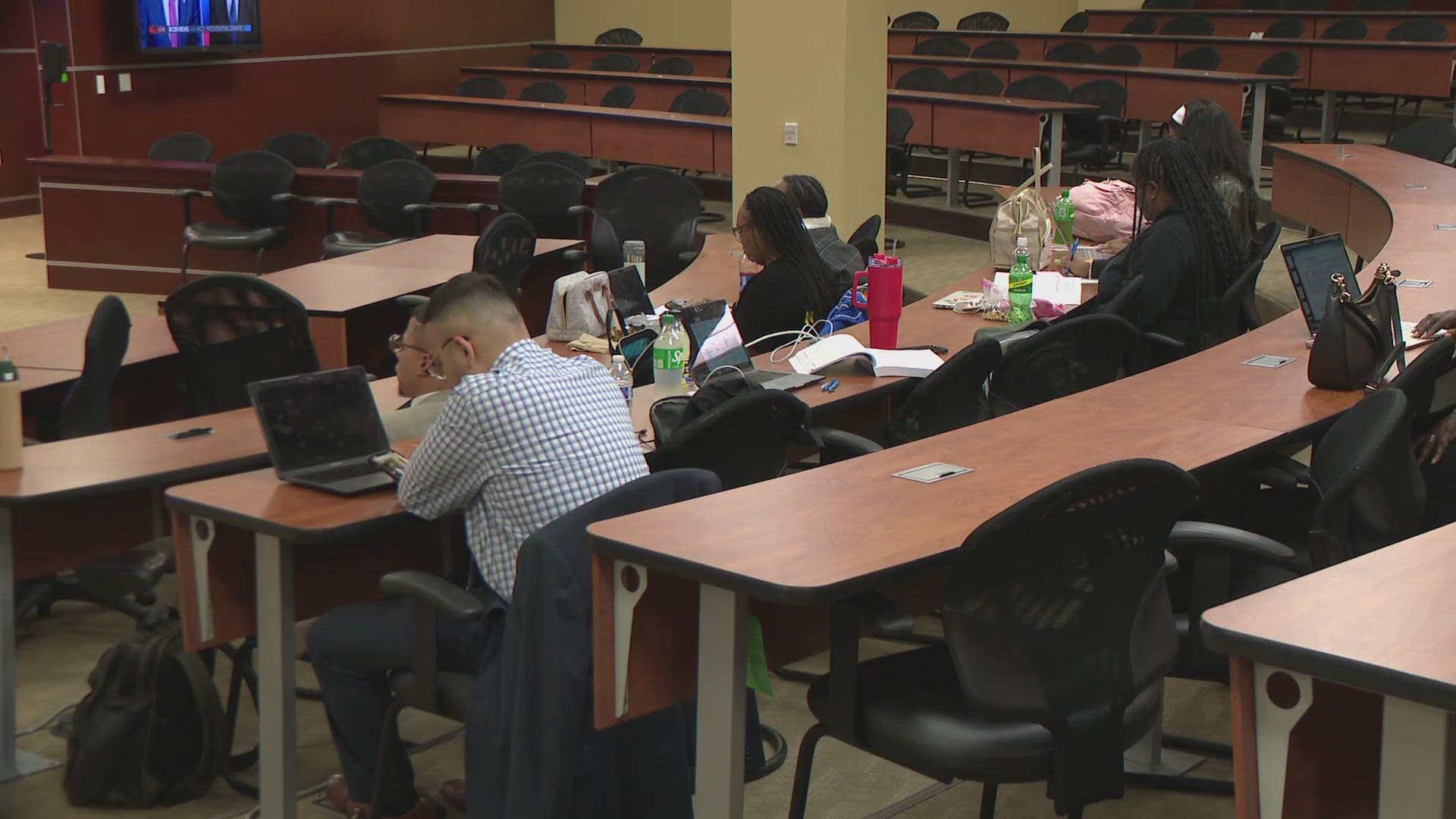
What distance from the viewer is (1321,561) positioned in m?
2.88

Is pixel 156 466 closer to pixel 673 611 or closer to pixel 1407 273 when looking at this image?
pixel 673 611

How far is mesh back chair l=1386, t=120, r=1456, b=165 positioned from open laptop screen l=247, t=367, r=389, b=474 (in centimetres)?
681

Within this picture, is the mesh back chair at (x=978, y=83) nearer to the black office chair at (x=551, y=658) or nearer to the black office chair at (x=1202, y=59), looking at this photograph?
the black office chair at (x=1202, y=59)

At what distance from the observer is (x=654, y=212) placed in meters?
6.94

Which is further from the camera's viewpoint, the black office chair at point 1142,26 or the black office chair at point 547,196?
the black office chair at point 1142,26

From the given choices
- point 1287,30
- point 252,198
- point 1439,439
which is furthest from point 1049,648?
point 1287,30

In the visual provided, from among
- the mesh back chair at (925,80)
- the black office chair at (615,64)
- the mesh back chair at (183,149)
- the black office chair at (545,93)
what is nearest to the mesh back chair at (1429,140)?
the mesh back chair at (925,80)

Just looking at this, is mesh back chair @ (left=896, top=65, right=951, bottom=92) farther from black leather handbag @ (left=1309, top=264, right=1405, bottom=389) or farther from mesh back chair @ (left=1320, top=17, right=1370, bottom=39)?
black leather handbag @ (left=1309, top=264, right=1405, bottom=389)

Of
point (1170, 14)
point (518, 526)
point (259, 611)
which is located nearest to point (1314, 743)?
point (518, 526)

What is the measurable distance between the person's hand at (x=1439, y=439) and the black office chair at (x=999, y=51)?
10689 millimetres

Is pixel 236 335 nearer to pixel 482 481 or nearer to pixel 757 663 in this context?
pixel 482 481

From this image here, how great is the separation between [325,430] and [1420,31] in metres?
11.2

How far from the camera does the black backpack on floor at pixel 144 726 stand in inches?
126

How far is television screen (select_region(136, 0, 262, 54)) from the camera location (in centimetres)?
1129
